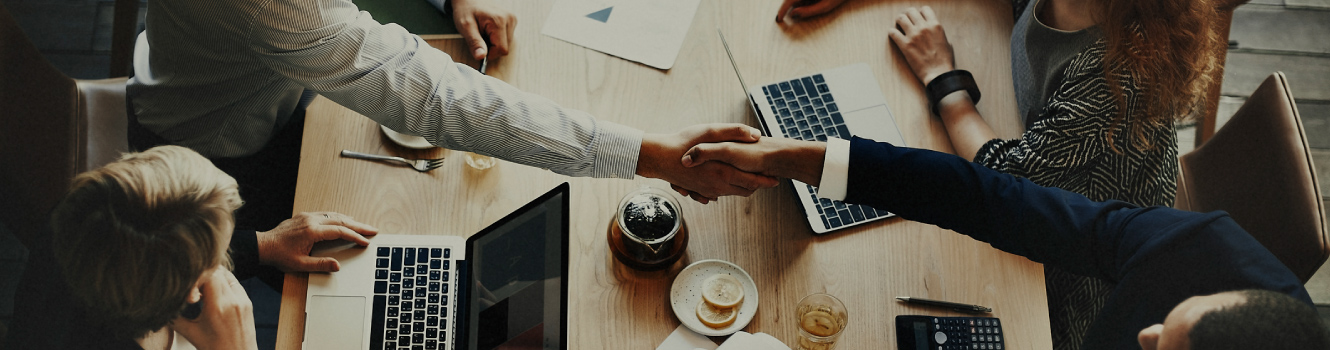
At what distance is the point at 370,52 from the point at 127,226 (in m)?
0.38

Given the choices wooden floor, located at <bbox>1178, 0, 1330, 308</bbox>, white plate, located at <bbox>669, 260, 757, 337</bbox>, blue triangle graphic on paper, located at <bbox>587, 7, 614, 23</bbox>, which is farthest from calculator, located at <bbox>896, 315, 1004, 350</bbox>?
wooden floor, located at <bbox>1178, 0, 1330, 308</bbox>

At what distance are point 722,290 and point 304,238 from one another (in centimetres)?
62

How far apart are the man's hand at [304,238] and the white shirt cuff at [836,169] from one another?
68 cm

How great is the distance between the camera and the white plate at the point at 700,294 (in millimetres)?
1092

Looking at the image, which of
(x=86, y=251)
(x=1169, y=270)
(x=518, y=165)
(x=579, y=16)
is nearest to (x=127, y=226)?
(x=86, y=251)

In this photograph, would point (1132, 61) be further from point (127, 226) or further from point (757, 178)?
point (127, 226)

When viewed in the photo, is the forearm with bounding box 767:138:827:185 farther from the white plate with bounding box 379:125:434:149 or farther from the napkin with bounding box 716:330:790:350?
the white plate with bounding box 379:125:434:149

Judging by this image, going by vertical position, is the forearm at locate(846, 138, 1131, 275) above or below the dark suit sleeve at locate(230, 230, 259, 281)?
above

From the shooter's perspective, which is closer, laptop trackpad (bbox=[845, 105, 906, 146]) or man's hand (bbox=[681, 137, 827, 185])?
man's hand (bbox=[681, 137, 827, 185])

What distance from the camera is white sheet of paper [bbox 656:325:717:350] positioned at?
108 cm

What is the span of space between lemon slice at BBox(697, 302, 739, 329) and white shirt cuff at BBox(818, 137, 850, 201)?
23 cm

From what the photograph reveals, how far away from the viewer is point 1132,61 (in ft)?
3.89

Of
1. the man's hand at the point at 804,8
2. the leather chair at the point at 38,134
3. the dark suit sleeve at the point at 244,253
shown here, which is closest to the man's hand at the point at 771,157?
the man's hand at the point at 804,8

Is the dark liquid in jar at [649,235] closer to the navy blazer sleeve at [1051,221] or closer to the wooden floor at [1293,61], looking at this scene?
the navy blazer sleeve at [1051,221]
